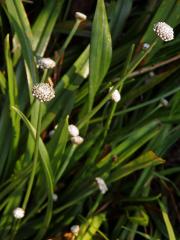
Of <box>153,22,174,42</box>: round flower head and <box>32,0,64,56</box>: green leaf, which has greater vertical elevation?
<box>153,22,174,42</box>: round flower head

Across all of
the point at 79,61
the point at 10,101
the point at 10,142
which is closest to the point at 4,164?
the point at 10,142

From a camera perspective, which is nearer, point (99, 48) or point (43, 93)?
Answer: point (43, 93)

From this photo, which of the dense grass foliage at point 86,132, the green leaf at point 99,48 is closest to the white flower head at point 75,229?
the dense grass foliage at point 86,132

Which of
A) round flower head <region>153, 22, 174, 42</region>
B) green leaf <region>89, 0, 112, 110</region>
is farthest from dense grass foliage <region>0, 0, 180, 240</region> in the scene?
round flower head <region>153, 22, 174, 42</region>

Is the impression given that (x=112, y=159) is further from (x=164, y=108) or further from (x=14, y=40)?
(x=14, y=40)

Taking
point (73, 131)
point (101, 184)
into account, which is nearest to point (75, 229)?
point (101, 184)

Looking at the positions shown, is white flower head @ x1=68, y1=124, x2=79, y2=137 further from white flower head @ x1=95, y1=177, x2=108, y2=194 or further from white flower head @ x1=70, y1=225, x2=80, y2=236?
white flower head @ x1=70, y1=225, x2=80, y2=236

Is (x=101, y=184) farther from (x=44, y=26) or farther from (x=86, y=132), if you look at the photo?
(x=44, y=26)
